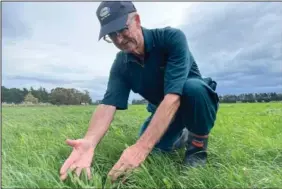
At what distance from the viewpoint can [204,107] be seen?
2.98 m

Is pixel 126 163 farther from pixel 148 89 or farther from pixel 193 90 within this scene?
pixel 148 89

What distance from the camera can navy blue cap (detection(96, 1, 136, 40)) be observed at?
2.64m

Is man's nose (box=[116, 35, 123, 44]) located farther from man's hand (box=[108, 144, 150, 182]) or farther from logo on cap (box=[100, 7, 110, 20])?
man's hand (box=[108, 144, 150, 182])

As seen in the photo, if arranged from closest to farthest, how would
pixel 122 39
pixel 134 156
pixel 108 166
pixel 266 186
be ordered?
pixel 266 186, pixel 134 156, pixel 122 39, pixel 108 166

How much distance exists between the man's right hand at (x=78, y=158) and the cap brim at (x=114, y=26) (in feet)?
2.49

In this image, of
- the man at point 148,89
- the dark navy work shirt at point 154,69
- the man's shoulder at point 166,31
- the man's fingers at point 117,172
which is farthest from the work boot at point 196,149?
the man's shoulder at point 166,31

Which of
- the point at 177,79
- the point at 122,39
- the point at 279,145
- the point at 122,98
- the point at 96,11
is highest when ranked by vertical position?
the point at 96,11

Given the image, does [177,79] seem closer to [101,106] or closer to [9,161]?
[101,106]

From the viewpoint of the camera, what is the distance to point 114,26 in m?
2.63

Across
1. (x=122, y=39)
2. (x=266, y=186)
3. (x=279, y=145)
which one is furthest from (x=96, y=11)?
(x=279, y=145)

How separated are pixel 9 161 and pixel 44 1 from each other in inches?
48.7

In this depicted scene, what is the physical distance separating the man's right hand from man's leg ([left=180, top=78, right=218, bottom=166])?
0.79 meters

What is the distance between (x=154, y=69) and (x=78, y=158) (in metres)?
0.94

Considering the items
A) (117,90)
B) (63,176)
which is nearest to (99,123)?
(117,90)
